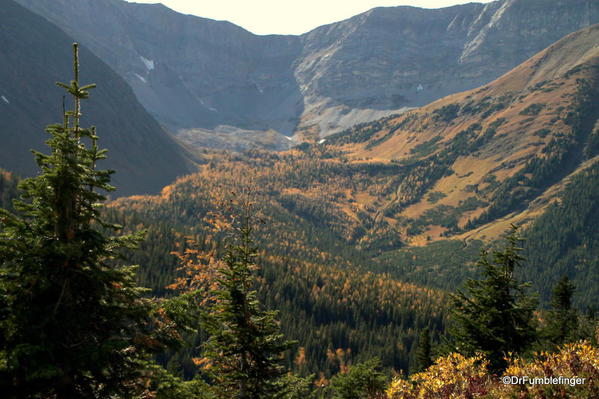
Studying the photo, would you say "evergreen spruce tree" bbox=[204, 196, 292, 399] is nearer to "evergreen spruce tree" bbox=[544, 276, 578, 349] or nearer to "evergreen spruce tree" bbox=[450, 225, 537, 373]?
"evergreen spruce tree" bbox=[450, 225, 537, 373]

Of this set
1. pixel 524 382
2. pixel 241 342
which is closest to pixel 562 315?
pixel 524 382

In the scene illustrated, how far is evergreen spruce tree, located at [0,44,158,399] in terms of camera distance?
32.6 feet

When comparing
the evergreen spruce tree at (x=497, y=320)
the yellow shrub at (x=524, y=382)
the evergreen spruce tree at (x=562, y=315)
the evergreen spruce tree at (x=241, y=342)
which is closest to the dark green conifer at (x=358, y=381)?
the evergreen spruce tree at (x=497, y=320)

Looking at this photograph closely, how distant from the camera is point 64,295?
35.2ft

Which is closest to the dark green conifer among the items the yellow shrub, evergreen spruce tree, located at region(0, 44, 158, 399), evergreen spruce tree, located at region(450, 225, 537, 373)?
evergreen spruce tree, located at region(450, 225, 537, 373)

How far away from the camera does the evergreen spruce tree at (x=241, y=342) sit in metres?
16.6

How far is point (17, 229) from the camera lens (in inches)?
423

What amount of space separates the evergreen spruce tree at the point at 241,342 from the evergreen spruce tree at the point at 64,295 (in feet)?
15.6

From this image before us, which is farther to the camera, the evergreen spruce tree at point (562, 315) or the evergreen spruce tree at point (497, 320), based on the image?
the evergreen spruce tree at point (562, 315)

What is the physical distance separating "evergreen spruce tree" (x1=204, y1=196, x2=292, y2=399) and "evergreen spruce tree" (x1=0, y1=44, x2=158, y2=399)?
4762mm

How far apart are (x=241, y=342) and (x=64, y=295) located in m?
7.94

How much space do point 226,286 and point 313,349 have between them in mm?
139780

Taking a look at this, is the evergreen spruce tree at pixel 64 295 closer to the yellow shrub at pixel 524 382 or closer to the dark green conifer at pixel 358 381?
the yellow shrub at pixel 524 382

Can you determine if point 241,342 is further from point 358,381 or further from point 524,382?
point 358,381
